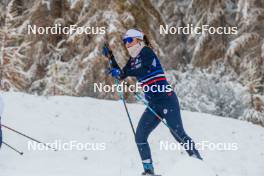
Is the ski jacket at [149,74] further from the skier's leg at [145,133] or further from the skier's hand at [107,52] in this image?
the skier's hand at [107,52]

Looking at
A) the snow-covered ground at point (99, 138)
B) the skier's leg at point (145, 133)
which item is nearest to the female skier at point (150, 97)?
the skier's leg at point (145, 133)

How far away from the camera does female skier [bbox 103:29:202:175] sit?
7.41 m

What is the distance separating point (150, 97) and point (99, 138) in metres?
3.91

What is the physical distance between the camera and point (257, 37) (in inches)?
778

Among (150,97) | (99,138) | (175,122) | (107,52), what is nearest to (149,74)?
(150,97)

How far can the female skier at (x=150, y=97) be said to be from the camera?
741cm

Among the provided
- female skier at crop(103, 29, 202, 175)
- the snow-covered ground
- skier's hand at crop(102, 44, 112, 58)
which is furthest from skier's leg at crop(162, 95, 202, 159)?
skier's hand at crop(102, 44, 112, 58)

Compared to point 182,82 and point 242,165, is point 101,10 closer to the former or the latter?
point 182,82

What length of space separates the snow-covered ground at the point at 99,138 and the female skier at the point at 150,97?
1.06 metres

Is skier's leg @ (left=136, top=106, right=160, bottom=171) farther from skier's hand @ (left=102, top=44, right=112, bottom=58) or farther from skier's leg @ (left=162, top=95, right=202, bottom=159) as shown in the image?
skier's hand @ (left=102, top=44, right=112, bottom=58)

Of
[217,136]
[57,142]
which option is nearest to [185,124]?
[217,136]

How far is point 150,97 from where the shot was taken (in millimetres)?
7508

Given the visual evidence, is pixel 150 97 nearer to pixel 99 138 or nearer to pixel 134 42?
pixel 134 42

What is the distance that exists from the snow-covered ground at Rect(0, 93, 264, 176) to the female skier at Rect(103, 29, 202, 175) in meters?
1.06
